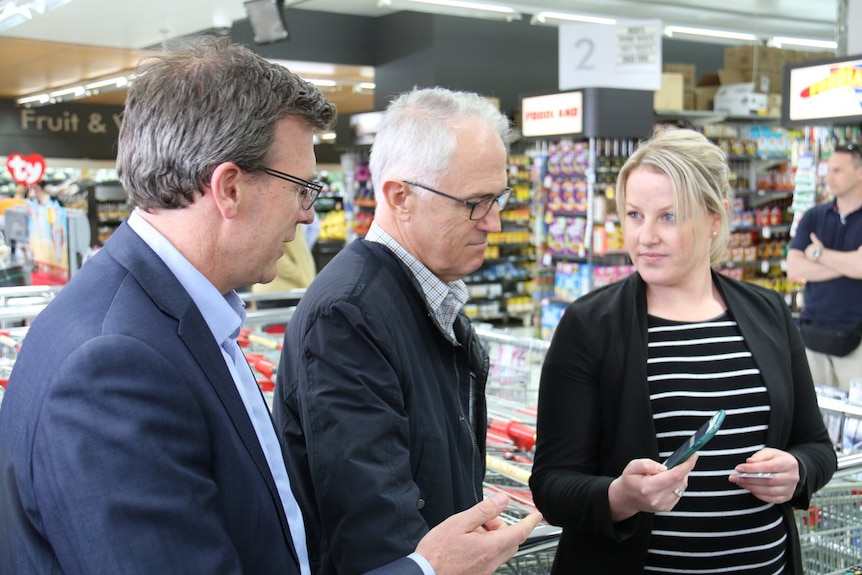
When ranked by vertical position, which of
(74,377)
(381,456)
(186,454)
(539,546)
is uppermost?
(74,377)

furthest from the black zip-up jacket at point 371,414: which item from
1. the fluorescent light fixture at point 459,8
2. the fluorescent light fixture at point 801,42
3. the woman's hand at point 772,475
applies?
the fluorescent light fixture at point 801,42

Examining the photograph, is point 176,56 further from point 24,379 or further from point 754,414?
point 754,414

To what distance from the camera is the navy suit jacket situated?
0.93 m

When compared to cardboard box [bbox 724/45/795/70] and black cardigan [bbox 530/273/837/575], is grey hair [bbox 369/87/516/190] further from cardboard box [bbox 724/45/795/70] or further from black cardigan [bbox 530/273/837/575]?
cardboard box [bbox 724/45/795/70]

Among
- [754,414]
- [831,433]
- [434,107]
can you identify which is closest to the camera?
[434,107]

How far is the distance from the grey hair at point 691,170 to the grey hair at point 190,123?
101cm

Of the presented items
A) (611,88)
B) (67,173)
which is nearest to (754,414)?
(611,88)

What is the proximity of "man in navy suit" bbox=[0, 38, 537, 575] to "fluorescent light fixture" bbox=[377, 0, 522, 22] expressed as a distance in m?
9.73

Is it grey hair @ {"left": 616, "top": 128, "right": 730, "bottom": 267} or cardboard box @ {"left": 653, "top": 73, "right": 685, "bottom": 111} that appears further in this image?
cardboard box @ {"left": 653, "top": 73, "right": 685, "bottom": 111}

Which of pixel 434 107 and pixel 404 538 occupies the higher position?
pixel 434 107

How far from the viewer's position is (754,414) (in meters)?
1.80

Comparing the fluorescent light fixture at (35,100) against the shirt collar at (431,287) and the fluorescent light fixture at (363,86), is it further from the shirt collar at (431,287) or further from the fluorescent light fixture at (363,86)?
the shirt collar at (431,287)

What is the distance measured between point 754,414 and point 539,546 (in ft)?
1.80

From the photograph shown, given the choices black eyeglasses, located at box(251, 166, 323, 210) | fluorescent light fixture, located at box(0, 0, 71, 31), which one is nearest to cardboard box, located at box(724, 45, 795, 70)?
fluorescent light fixture, located at box(0, 0, 71, 31)
